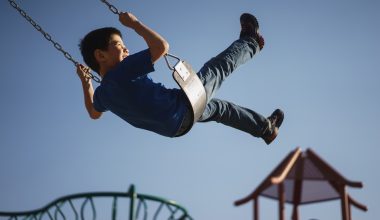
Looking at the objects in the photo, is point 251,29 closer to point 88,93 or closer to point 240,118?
point 240,118

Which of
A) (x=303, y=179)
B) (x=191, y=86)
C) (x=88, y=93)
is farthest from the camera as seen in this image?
(x=88, y=93)

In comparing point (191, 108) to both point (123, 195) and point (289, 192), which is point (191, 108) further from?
point (289, 192)

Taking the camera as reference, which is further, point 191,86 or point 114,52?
point 114,52

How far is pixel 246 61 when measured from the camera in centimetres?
503

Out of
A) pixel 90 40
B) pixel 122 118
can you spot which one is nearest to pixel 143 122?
pixel 122 118

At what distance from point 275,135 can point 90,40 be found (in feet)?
6.22

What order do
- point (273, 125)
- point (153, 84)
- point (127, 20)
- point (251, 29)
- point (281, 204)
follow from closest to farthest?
point (281, 204)
point (127, 20)
point (153, 84)
point (251, 29)
point (273, 125)

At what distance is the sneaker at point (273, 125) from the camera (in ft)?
17.2

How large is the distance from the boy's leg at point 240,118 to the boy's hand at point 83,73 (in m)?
1.24

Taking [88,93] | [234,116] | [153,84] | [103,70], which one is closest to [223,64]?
[234,116]

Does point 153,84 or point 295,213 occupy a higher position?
point 153,84

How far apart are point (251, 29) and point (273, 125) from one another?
92cm

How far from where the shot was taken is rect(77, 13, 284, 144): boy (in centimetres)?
443

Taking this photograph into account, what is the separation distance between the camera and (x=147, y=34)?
429 centimetres
